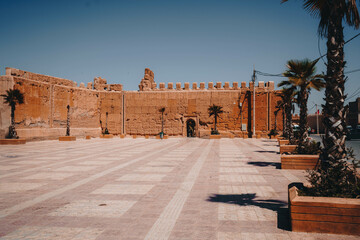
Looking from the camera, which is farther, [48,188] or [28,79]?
[28,79]

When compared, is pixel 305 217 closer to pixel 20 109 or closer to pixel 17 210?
pixel 17 210

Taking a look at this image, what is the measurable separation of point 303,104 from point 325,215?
8012 millimetres

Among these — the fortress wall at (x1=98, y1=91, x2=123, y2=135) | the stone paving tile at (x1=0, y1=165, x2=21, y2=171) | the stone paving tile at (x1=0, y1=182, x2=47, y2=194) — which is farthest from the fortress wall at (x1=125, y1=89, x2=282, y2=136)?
the stone paving tile at (x1=0, y1=182, x2=47, y2=194)

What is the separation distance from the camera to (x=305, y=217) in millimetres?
Answer: 3525

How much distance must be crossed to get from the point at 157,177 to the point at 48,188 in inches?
109

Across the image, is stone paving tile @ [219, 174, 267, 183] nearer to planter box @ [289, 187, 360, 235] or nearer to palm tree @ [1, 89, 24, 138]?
planter box @ [289, 187, 360, 235]

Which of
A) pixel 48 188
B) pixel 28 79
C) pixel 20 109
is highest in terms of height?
pixel 28 79

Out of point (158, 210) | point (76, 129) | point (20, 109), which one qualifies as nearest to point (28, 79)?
point (20, 109)

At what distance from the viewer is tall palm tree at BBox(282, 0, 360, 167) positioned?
441 centimetres

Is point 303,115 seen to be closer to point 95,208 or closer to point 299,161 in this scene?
point 299,161

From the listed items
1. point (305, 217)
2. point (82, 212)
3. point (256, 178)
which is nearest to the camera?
point (305, 217)

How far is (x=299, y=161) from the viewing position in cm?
A: 848

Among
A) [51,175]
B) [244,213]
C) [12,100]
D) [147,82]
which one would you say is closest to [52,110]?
[12,100]

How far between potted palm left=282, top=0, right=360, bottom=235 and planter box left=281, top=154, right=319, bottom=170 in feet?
13.0
